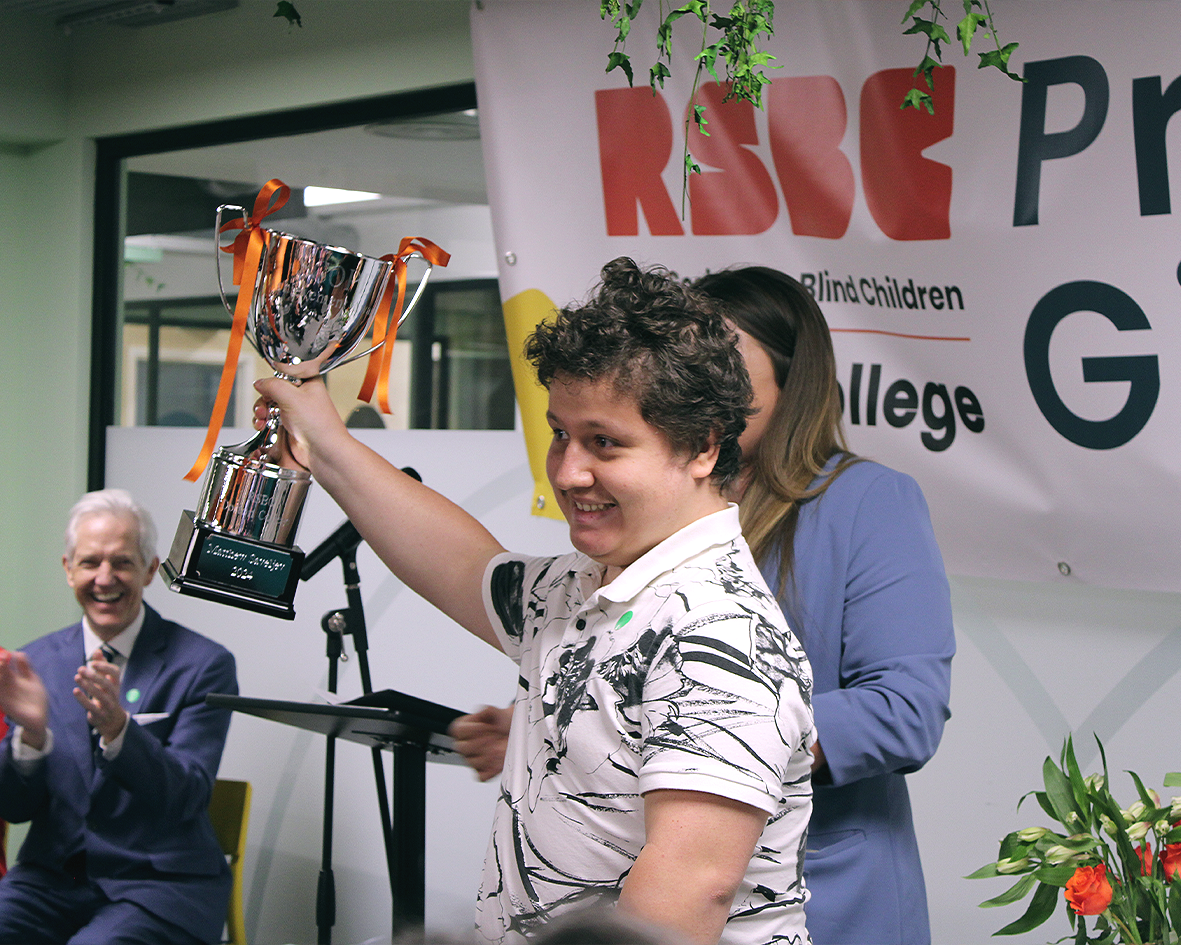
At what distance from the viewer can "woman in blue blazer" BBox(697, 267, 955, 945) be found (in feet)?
4.68

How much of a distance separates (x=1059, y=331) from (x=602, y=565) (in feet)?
4.41

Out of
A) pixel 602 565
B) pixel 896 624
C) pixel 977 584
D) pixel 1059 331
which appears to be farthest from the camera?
pixel 977 584

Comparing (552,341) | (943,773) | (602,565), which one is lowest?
(943,773)

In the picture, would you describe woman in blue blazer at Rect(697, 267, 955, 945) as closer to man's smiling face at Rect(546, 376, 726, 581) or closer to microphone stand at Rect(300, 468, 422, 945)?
man's smiling face at Rect(546, 376, 726, 581)

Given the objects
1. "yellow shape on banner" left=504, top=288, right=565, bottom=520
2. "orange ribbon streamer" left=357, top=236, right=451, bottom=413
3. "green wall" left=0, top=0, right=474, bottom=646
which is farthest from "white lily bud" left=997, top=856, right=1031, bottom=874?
"green wall" left=0, top=0, right=474, bottom=646

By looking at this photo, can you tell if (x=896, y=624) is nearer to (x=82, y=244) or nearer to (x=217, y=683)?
(x=217, y=683)

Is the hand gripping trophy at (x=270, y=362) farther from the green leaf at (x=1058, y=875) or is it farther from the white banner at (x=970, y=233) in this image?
the white banner at (x=970, y=233)

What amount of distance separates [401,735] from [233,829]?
4.36ft

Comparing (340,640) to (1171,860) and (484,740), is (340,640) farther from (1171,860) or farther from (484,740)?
(1171,860)

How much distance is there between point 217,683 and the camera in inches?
109

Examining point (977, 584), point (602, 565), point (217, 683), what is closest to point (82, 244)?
point (217, 683)

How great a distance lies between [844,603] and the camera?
4.90 feet

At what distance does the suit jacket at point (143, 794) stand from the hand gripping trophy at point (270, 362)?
4.48ft

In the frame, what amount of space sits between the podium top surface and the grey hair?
106 centimetres
